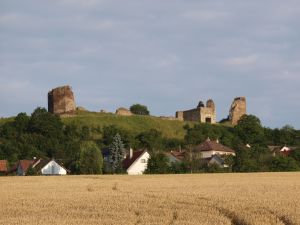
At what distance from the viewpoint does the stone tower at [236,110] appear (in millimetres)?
118125

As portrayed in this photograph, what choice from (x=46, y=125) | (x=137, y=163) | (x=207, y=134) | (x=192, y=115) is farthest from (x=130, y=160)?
(x=192, y=115)

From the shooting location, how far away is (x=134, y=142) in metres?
91.1

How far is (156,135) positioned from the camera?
92.5m

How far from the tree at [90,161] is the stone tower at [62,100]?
1610 inches

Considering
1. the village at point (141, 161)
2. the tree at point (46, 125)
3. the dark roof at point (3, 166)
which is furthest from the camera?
the tree at point (46, 125)

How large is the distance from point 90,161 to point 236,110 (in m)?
57.3

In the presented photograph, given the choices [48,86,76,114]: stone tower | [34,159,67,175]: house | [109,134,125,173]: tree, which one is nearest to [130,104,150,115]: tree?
[48,86,76,114]: stone tower

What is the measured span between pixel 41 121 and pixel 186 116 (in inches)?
1399

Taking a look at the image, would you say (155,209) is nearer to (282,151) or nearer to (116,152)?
(116,152)

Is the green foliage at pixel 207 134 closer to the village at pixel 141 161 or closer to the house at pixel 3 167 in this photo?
the village at pixel 141 161

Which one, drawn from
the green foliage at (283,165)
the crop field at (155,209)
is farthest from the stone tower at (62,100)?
the crop field at (155,209)

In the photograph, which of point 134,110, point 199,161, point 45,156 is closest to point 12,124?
point 45,156

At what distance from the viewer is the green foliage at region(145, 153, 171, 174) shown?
62450 mm

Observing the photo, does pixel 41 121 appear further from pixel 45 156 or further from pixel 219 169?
pixel 219 169
